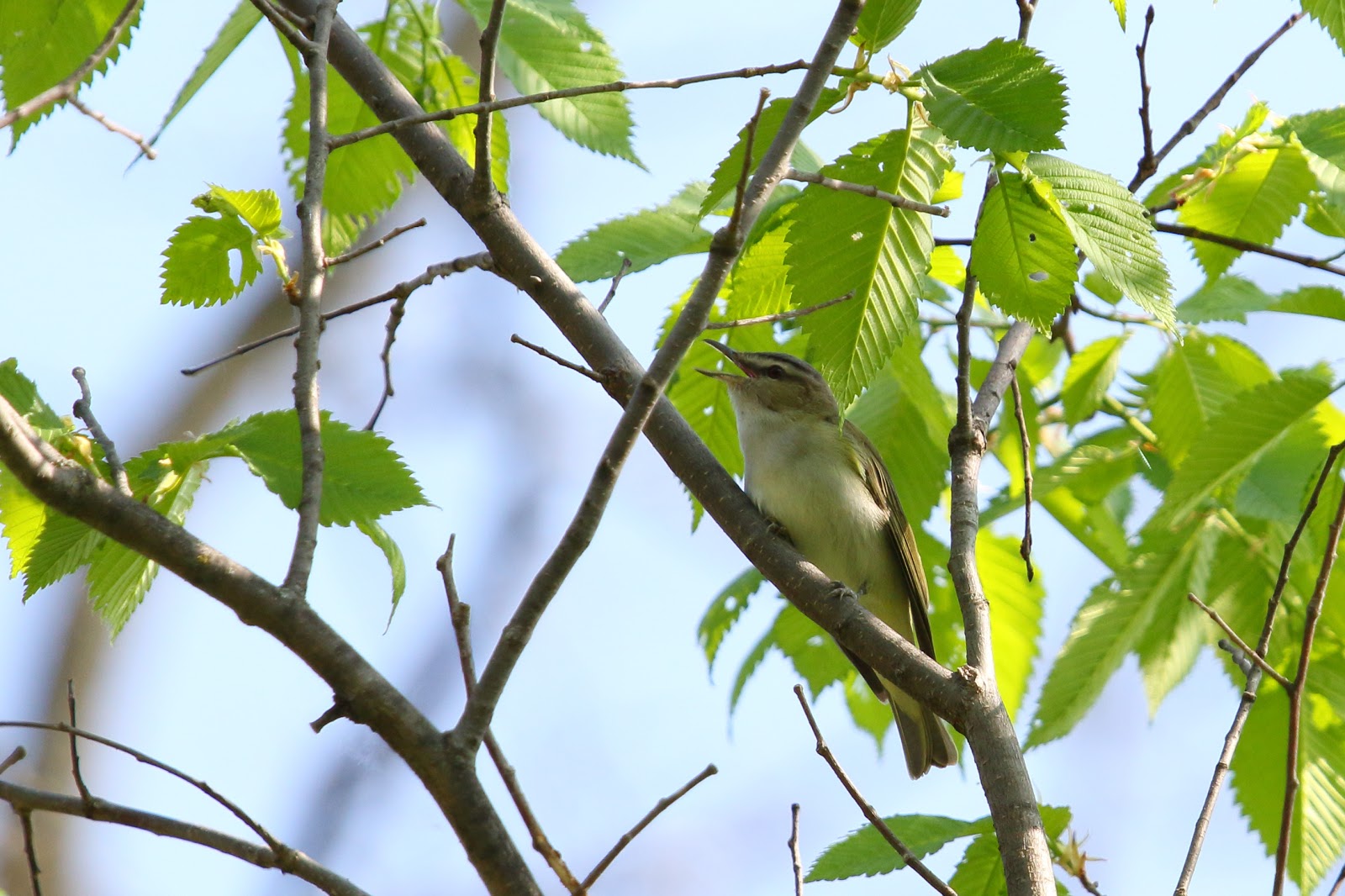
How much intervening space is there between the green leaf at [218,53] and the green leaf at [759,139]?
147 cm

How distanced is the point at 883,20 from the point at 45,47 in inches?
80.0

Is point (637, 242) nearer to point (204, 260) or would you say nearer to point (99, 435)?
point (204, 260)

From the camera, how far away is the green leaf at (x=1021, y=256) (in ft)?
8.13

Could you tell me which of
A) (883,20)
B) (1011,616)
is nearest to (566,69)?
(883,20)

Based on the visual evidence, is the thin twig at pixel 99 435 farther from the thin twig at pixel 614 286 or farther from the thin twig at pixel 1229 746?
the thin twig at pixel 1229 746

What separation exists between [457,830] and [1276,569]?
2.78 m

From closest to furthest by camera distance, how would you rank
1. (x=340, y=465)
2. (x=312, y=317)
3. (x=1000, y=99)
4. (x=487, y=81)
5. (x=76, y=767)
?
(x=76, y=767) → (x=312, y=317) → (x=1000, y=99) → (x=340, y=465) → (x=487, y=81)

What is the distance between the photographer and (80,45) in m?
2.93

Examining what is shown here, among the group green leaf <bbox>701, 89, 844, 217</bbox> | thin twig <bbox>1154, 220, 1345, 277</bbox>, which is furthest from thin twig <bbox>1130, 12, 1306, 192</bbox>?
green leaf <bbox>701, 89, 844, 217</bbox>

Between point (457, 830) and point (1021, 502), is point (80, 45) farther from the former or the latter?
point (1021, 502)

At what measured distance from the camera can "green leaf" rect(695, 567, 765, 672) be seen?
12.9 ft

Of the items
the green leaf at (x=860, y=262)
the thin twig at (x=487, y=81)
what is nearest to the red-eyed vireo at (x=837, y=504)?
the thin twig at (x=487, y=81)

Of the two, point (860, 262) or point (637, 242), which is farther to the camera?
point (637, 242)

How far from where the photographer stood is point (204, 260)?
8.93ft
